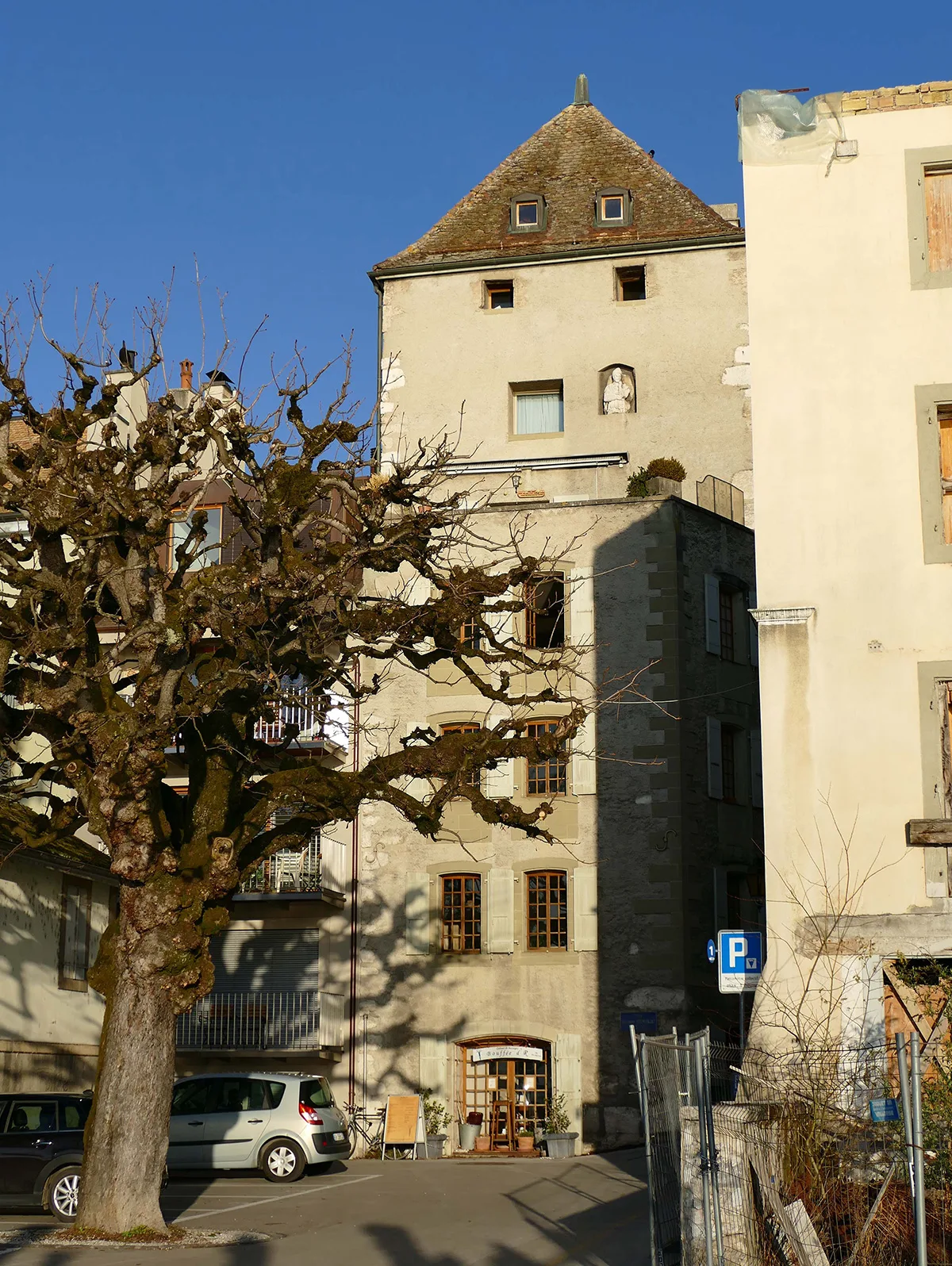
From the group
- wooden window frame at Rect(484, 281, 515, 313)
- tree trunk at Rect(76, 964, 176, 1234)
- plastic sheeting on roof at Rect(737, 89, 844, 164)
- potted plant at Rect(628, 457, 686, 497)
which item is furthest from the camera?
wooden window frame at Rect(484, 281, 515, 313)

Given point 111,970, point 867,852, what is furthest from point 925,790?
point 111,970

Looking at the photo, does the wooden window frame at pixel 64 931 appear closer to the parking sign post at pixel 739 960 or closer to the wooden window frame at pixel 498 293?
the parking sign post at pixel 739 960

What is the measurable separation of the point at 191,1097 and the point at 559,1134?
7714 millimetres

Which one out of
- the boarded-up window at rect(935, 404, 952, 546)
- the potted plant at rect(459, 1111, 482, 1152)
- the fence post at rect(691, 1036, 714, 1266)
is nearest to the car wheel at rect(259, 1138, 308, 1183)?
the potted plant at rect(459, 1111, 482, 1152)

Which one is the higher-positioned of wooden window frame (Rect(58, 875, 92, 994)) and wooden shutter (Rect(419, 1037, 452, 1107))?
wooden window frame (Rect(58, 875, 92, 994))

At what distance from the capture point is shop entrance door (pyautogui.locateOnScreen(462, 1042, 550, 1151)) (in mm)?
30797

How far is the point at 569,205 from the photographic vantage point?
137 feet

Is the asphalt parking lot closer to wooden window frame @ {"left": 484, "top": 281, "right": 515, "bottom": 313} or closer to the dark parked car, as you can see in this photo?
the dark parked car

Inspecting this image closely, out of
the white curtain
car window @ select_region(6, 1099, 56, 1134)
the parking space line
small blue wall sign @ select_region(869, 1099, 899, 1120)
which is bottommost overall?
the parking space line

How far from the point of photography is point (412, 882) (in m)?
32.3

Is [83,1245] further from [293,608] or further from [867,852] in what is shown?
[867,852]

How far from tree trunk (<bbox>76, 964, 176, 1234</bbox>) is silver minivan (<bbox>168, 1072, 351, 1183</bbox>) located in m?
8.19

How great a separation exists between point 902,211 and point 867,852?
784 cm

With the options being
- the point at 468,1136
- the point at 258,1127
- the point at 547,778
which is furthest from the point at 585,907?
the point at 258,1127
